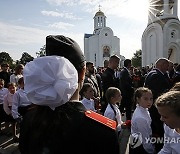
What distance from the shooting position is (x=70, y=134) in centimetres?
123

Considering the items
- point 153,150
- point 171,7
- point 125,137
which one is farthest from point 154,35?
point 153,150

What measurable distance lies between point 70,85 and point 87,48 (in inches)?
2599

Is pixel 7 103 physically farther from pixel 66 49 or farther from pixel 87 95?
pixel 66 49

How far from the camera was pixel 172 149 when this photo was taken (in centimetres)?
239

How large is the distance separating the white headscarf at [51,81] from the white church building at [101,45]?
60.9m

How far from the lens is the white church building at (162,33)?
3347 cm

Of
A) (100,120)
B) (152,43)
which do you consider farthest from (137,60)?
(100,120)

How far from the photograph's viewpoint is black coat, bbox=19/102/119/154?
120 cm

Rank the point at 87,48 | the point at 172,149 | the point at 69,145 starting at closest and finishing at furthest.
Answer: the point at 69,145, the point at 172,149, the point at 87,48

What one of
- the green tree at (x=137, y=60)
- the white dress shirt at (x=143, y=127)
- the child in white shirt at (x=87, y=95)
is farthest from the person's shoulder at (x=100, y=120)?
the green tree at (x=137, y=60)

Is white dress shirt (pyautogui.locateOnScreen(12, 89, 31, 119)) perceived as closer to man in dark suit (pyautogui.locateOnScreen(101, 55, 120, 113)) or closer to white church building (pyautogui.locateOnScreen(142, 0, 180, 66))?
man in dark suit (pyautogui.locateOnScreen(101, 55, 120, 113))

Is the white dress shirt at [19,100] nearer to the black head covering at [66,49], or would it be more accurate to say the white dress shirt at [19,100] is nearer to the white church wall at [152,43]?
the black head covering at [66,49]

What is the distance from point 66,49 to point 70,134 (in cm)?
45

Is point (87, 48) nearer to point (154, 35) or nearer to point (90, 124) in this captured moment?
point (154, 35)
